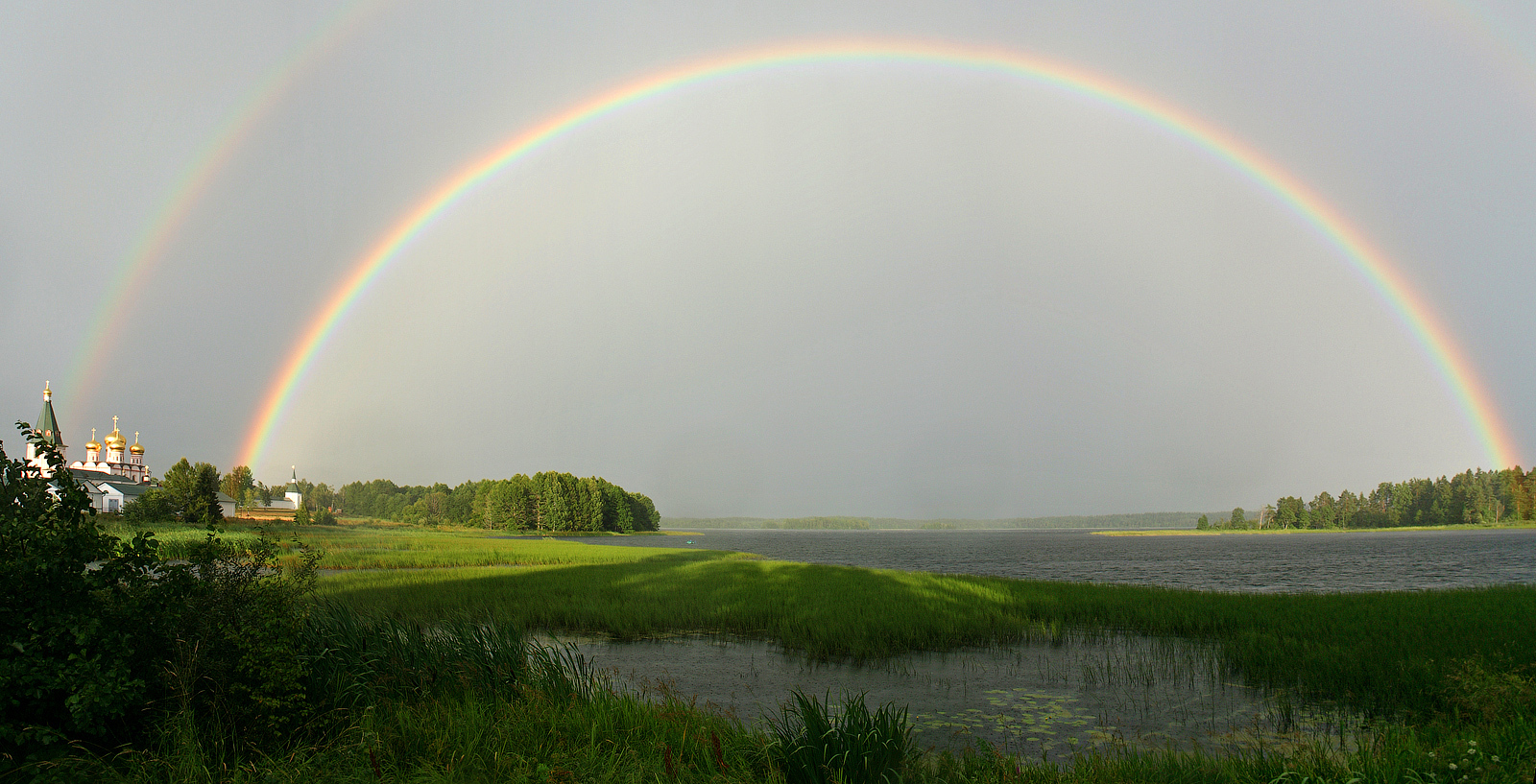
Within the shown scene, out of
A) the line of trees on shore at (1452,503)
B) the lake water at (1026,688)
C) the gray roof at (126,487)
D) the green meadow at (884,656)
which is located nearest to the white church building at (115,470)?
the gray roof at (126,487)

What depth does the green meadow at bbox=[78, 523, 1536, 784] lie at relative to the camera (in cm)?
789

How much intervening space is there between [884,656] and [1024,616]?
7885 mm

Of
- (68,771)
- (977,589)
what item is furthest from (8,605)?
(977,589)

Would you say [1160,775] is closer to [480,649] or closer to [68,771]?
[480,649]

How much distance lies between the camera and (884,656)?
19828 mm

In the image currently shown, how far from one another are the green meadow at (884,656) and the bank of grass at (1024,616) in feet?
0.28

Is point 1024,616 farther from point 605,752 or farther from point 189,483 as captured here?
point 189,483

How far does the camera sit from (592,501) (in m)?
149

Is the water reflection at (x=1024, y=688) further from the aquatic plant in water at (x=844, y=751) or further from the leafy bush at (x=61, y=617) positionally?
the leafy bush at (x=61, y=617)

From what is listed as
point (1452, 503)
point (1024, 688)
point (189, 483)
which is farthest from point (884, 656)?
point (1452, 503)

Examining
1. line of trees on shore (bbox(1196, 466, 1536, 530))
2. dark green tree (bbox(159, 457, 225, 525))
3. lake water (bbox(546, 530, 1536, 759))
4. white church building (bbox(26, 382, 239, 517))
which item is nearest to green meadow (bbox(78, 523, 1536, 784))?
lake water (bbox(546, 530, 1536, 759))

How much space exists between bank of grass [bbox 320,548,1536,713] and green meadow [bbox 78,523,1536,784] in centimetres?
9

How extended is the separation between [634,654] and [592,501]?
438 feet

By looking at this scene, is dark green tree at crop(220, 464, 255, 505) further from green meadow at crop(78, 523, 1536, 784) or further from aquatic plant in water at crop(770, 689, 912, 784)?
aquatic plant in water at crop(770, 689, 912, 784)
